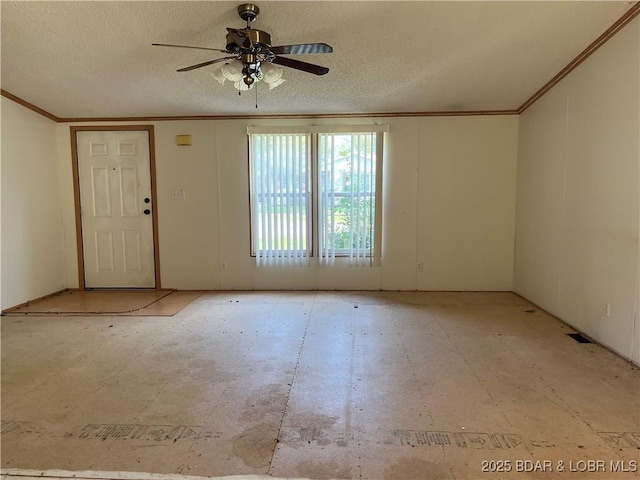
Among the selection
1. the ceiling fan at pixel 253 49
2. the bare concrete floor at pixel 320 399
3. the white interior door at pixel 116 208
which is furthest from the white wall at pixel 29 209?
the ceiling fan at pixel 253 49

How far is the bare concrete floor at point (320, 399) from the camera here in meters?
1.65

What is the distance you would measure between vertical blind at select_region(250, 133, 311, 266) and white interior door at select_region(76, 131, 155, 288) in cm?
146

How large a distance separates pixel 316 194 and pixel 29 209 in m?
3.38

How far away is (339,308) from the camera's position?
158 inches

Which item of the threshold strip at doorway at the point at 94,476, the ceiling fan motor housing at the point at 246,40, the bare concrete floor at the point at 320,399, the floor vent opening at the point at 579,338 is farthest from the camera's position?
the floor vent opening at the point at 579,338

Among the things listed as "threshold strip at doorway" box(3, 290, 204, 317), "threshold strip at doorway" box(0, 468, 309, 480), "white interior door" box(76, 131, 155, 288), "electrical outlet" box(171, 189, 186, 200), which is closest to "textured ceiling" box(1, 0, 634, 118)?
"white interior door" box(76, 131, 155, 288)

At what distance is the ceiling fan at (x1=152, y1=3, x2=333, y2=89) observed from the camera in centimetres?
224

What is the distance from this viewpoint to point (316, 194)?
15.3 feet

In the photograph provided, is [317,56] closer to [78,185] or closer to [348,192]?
[348,192]

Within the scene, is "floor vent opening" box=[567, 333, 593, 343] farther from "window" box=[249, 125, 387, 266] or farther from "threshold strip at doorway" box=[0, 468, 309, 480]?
"threshold strip at doorway" box=[0, 468, 309, 480]

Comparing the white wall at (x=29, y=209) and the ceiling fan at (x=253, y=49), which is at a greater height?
the ceiling fan at (x=253, y=49)

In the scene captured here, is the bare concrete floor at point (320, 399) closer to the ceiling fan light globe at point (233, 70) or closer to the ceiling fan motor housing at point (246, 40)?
the ceiling fan light globe at point (233, 70)

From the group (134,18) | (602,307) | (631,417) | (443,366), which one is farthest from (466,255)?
(134,18)

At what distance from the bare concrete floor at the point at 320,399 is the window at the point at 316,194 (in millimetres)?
1378
